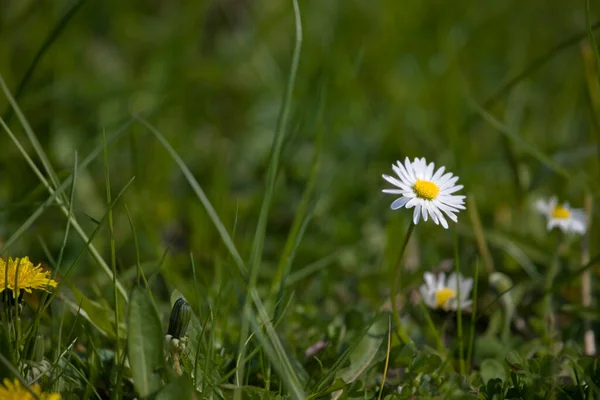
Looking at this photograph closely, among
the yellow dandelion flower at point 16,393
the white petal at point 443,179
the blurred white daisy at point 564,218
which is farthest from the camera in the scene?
the blurred white daisy at point 564,218

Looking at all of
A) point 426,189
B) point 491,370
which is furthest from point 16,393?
point 491,370

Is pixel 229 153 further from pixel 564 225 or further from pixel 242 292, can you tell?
pixel 564 225

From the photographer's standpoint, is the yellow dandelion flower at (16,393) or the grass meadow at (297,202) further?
the grass meadow at (297,202)

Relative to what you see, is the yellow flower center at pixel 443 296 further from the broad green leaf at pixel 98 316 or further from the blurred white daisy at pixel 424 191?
the broad green leaf at pixel 98 316

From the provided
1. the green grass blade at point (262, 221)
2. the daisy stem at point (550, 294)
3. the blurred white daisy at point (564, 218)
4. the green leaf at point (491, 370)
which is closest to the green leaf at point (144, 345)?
the green grass blade at point (262, 221)

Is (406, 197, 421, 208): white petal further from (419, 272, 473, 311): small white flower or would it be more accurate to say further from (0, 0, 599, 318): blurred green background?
(0, 0, 599, 318): blurred green background

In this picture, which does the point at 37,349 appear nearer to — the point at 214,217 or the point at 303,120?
the point at 214,217

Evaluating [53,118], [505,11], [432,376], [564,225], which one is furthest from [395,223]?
[505,11]
